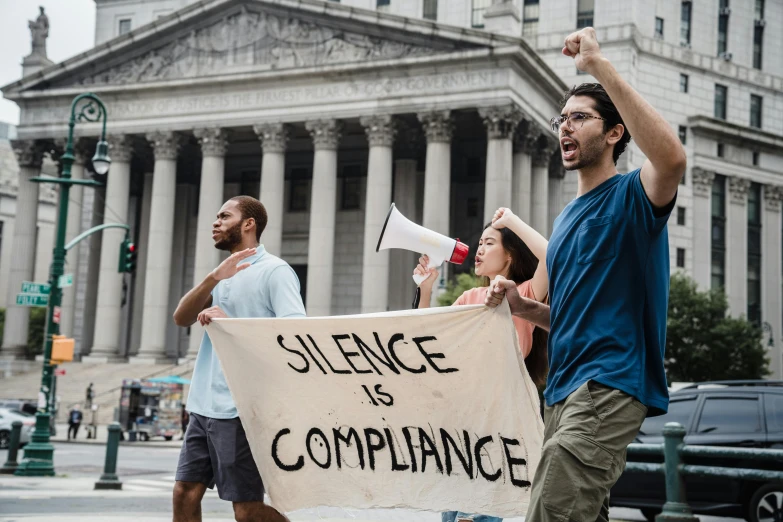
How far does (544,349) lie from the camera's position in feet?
18.5

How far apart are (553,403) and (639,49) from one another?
5737cm

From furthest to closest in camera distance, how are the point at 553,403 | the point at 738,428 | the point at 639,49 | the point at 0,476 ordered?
1. the point at 639,49
2. the point at 0,476
3. the point at 738,428
4. the point at 553,403

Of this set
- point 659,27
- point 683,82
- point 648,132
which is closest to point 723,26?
point 683,82

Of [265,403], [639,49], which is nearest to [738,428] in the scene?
[265,403]

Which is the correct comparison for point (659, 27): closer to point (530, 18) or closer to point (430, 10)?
point (530, 18)

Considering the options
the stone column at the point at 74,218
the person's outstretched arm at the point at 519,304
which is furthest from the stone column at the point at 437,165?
the person's outstretched arm at the point at 519,304

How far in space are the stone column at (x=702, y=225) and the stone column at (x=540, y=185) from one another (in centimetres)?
1507

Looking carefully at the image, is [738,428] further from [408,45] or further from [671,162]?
[408,45]

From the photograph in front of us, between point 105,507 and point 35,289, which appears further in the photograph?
point 35,289

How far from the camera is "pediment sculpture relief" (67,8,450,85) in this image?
153 feet

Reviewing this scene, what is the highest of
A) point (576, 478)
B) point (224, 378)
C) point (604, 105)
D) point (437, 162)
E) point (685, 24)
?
point (685, 24)

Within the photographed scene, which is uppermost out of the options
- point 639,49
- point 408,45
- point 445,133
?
point 639,49

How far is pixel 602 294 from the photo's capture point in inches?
153

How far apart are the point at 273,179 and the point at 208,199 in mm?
3891
